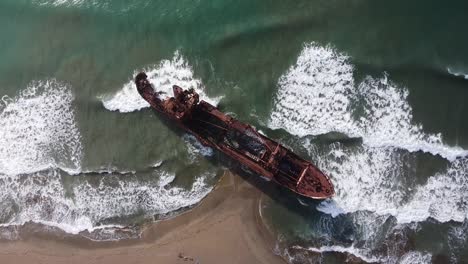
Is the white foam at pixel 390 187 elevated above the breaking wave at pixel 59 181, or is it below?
above

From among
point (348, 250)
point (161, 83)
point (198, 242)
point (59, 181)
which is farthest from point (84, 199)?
point (348, 250)

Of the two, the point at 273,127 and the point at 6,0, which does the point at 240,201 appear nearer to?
the point at 273,127

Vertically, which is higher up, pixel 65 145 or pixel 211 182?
pixel 211 182

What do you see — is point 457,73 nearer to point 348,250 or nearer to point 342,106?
point 342,106

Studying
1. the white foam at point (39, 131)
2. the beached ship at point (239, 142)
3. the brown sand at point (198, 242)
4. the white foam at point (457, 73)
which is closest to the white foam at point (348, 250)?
the brown sand at point (198, 242)

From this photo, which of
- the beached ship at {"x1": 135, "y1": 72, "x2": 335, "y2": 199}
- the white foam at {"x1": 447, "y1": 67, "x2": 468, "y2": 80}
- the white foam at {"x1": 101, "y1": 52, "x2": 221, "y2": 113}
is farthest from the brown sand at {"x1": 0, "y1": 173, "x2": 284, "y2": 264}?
the white foam at {"x1": 447, "y1": 67, "x2": 468, "y2": 80}

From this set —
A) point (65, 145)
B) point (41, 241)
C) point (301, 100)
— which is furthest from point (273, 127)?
point (41, 241)

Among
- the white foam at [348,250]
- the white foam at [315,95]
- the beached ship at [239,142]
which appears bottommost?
the white foam at [348,250]

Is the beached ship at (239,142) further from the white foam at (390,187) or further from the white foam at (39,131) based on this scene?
the white foam at (39,131)
